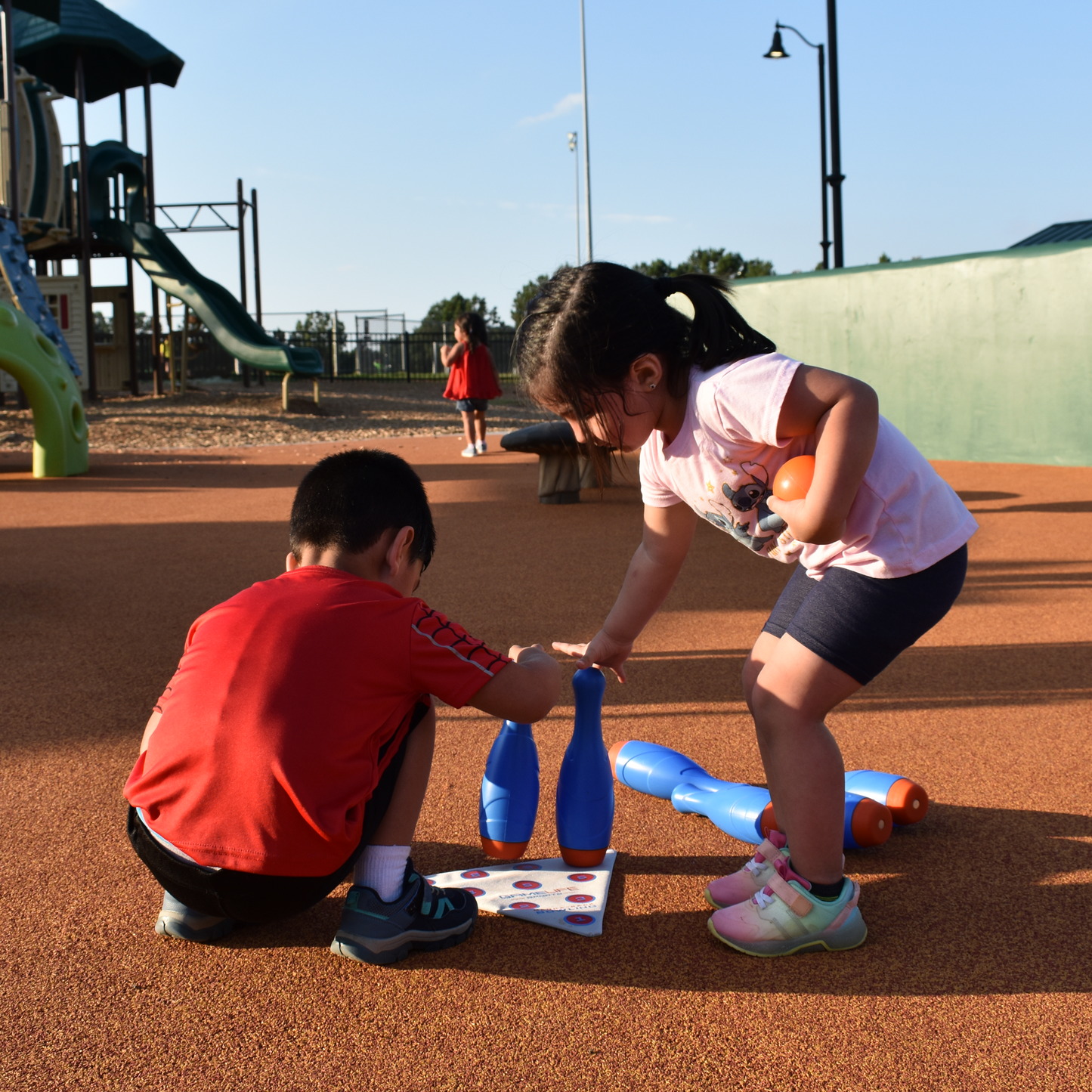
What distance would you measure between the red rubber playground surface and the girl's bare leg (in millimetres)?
214

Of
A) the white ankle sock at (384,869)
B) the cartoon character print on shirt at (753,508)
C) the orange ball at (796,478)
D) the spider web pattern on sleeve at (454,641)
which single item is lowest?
the white ankle sock at (384,869)

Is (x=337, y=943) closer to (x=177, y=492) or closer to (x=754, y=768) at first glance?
(x=754, y=768)

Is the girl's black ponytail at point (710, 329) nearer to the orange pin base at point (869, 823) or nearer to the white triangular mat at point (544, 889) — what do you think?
the orange pin base at point (869, 823)

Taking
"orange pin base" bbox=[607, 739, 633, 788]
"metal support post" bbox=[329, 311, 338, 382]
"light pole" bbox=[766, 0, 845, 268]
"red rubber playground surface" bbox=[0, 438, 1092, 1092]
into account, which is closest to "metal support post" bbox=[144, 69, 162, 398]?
"metal support post" bbox=[329, 311, 338, 382]

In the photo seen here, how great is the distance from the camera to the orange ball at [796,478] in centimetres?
193

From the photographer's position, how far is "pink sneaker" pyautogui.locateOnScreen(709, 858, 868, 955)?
204cm

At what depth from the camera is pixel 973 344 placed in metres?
12.1

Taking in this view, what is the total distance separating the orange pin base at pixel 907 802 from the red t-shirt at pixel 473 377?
10.1m

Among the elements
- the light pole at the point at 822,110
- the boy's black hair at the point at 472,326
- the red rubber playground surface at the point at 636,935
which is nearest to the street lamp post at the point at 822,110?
the light pole at the point at 822,110

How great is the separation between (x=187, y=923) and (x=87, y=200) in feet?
64.7

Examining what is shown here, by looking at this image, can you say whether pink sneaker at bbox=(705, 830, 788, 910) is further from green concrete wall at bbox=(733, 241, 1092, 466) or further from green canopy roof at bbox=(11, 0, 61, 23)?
green canopy roof at bbox=(11, 0, 61, 23)

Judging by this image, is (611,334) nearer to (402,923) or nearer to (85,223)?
(402,923)

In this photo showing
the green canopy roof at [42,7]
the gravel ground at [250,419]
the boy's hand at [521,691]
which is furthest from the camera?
the green canopy roof at [42,7]

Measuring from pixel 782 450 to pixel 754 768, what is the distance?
127 cm
